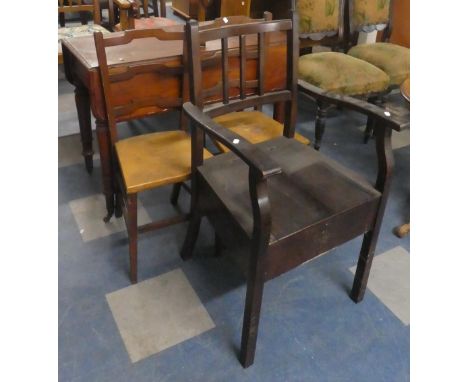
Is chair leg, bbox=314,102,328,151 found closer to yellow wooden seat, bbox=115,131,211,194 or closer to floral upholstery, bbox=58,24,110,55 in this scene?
yellow wooden seat, bbox=115,131,211,194

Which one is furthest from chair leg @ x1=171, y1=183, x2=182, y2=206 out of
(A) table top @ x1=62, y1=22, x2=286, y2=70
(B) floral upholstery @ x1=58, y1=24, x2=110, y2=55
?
(B) floral upholstery @ x1=58, y1=24, x2=110, y2=55

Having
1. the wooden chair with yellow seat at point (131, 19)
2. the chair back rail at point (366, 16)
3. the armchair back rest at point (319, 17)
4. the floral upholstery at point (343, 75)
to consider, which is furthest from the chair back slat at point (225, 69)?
the chair back rail at point (366, 16)

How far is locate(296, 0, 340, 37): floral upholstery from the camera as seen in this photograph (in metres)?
2.45

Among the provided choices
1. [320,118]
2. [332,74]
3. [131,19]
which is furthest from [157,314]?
[131,19]

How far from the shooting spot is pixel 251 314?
1157 millimetres

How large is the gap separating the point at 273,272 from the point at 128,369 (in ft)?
1.85

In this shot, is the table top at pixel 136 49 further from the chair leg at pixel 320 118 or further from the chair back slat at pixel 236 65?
the chair leg at pixel 320 118

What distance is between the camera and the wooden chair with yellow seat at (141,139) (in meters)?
1.37

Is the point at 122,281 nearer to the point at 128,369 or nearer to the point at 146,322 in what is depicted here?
the point at 146,322

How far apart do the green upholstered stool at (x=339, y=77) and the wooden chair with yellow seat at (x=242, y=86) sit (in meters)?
0.47

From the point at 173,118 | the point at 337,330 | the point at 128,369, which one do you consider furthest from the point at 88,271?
the point at 173,118

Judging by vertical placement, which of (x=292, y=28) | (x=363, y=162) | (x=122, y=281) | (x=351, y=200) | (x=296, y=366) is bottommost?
(x=296, y=366)

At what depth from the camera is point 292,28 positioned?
4.64 feet

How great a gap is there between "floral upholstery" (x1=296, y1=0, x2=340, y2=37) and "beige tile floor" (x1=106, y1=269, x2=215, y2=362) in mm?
1747
